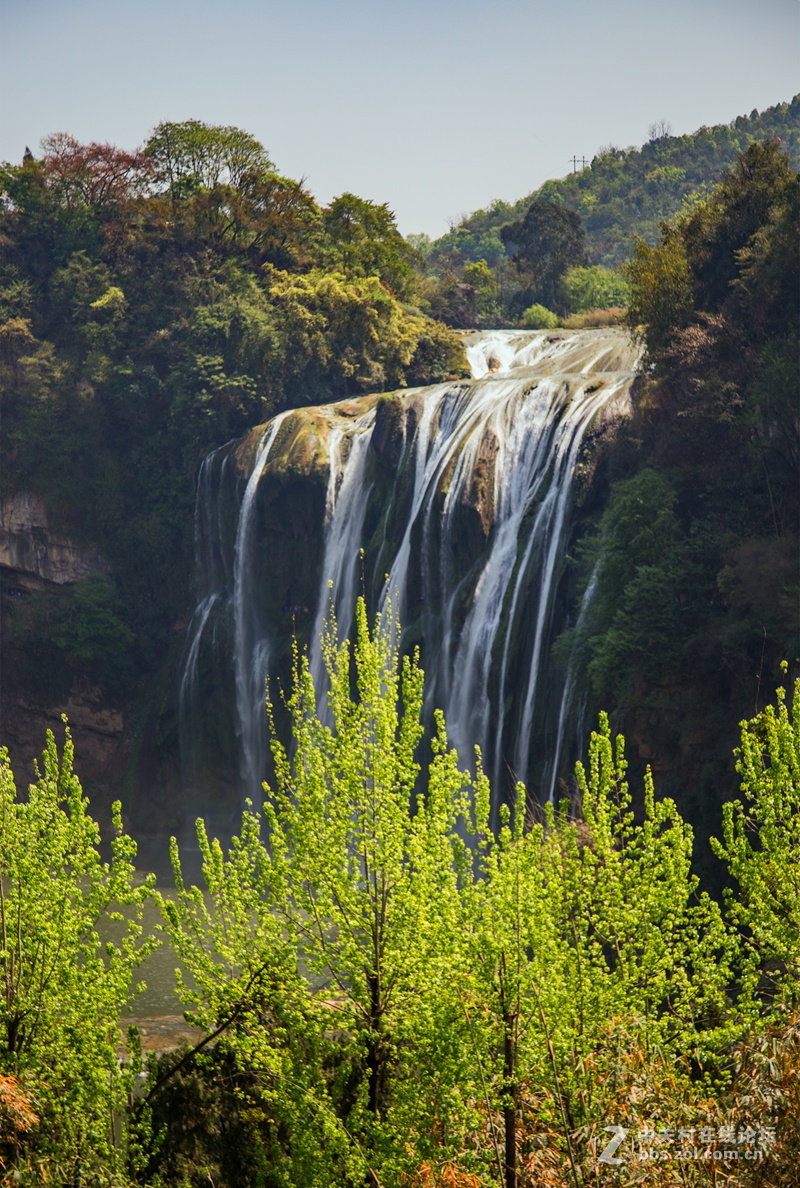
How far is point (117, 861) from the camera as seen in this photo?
13.6 m

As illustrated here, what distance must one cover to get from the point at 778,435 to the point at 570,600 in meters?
6.03

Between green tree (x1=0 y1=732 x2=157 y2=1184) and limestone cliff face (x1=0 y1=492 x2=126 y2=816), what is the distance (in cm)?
3046

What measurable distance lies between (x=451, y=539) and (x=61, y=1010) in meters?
19.7

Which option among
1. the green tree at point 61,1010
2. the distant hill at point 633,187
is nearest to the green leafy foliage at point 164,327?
the green tree at point 61,1010

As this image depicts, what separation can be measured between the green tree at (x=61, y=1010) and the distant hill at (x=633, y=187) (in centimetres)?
8774

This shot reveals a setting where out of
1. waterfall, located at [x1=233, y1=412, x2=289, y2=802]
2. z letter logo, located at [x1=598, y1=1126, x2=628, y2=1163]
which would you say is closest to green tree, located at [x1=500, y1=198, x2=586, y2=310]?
waterfall, located at [x1=233, y1=412, x2=289, y2=802]

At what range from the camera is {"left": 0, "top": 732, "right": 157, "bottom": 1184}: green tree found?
41.8 ft

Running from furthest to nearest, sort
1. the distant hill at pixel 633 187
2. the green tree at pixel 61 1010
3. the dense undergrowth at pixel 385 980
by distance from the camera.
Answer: the distant hill at pixel 633 187 → the green tree at pixel 61 1010 → the dense undergrowth at pixel 385 980

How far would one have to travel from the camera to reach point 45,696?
4462 centimetres

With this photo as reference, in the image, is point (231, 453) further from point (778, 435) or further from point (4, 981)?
point (4, 981)

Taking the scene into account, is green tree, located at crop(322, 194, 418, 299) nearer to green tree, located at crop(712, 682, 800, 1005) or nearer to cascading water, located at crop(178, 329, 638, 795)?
cascading water, located at crop(178, 329, 638, 795)

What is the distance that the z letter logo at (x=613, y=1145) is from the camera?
8.36m

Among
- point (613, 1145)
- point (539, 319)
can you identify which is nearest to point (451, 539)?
point (613, 1145)

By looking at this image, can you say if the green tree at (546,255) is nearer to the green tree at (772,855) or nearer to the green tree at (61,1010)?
the green tree at (772,855)
